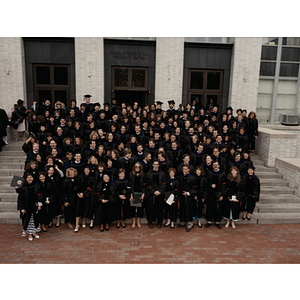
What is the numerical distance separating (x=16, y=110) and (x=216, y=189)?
8.55 metres

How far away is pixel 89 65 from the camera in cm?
1273

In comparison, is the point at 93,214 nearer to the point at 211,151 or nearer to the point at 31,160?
the point at 31,160

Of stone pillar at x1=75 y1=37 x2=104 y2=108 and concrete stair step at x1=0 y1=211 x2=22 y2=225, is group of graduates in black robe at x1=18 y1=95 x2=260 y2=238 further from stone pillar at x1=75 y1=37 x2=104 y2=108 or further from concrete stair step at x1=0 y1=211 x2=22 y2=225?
stone pillar at x1=75 y1=37 x2=104 y2=108

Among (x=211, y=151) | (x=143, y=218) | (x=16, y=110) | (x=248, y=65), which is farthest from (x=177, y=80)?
(x=143, y=218)

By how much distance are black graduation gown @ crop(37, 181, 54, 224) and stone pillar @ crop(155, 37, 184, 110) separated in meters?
8.49

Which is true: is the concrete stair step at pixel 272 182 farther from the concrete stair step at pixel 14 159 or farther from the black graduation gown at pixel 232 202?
the concrete stair step at pixel 14 159

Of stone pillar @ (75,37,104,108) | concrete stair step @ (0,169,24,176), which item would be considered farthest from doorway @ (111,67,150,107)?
concrete stair step @ (0,169,24,176)

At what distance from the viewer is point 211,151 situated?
8062 millimetres

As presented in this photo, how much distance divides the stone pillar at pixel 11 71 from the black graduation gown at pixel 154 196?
30.5ft

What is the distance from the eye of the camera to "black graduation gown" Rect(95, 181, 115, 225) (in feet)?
20.9

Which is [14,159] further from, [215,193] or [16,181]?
[215,193]

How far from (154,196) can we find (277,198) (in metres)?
3.91

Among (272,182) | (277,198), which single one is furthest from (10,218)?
(272,182)

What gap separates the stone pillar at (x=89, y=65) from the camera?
41.4 feet
